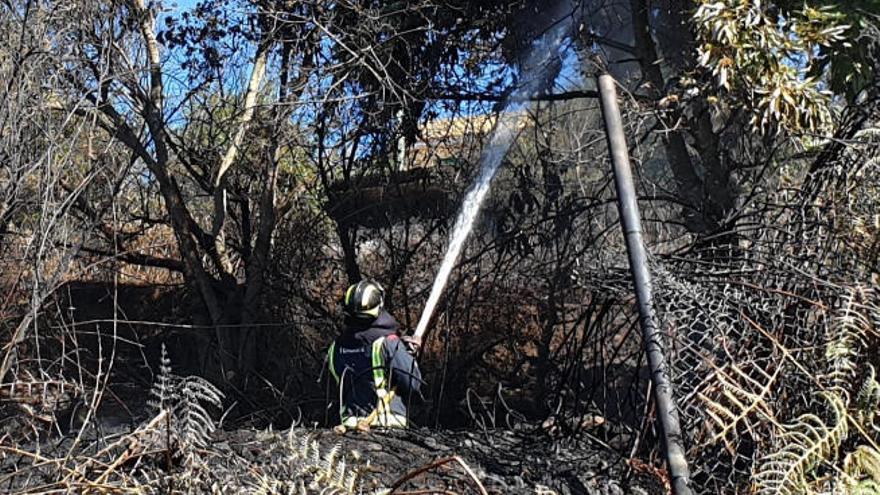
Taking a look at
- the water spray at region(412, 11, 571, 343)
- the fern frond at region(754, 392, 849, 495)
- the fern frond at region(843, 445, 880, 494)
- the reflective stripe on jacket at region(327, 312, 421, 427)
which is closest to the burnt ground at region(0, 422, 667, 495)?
the reflective stripe on jacket at region(327, 312, 421, 427)

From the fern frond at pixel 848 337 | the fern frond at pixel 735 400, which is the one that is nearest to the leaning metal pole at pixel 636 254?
the fern frond at pixel 735 400

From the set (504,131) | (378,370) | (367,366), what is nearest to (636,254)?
(378,370)

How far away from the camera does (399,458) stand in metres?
5.25

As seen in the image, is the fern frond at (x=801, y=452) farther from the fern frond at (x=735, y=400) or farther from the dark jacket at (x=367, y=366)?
the dark jacket at (x=367, y=366)

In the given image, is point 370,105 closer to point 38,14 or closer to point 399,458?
point 38,14

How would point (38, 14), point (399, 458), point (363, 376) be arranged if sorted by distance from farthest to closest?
point (363, 376) < point (38, 14) < point (399, 458)

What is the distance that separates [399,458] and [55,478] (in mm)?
1618

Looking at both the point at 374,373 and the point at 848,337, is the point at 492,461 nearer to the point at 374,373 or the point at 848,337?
the point at 374,373

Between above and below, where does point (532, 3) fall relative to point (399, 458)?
above

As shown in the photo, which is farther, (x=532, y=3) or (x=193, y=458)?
(x=532, y=3)

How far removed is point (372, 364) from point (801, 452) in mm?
2822

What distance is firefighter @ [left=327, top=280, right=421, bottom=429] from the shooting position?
252 inches

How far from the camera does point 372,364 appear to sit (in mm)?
6453

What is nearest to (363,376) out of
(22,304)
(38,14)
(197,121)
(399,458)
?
(399,458)
